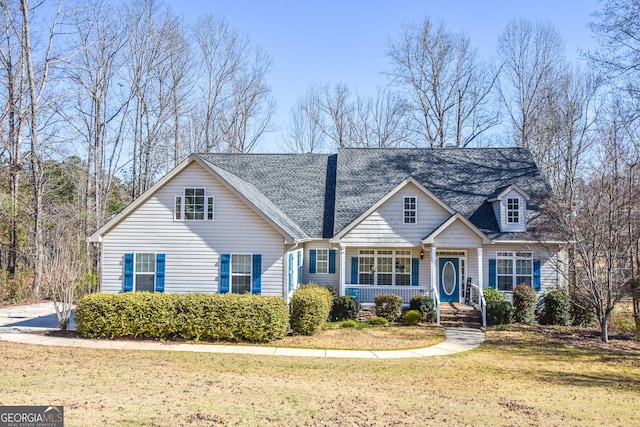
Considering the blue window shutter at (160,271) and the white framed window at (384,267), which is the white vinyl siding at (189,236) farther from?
the white framed window at (384,267)

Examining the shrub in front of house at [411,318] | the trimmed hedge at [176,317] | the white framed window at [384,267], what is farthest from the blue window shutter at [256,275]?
the shrub in front of house at [411,318]

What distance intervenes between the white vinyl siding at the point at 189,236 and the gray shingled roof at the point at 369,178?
15.3ft

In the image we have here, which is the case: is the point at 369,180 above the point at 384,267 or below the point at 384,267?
above

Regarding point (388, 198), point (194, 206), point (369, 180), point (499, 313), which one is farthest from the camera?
point (369, 180)

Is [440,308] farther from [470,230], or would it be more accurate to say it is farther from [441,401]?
[441,401]

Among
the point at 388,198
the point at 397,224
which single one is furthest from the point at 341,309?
the point at 388,198

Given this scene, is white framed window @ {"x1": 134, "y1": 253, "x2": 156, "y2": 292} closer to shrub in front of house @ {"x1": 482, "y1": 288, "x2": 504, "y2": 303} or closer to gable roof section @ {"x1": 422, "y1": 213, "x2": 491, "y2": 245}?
gable roof section @ {"x1": 422, "y1": 213, "x2": 491, "y2": 245}

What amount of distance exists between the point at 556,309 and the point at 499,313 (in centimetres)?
253

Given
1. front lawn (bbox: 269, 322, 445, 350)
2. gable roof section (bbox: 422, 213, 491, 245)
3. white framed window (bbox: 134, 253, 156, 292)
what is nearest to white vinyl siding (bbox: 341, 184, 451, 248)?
gable roof section (bbox: 422, 213, 491, 245)

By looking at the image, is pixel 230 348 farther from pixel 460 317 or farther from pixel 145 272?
pixel 460 317

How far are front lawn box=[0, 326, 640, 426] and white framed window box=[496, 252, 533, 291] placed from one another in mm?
6111

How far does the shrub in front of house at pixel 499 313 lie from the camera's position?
17844mm

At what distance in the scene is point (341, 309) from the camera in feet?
60.4

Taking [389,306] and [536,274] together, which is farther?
[536,274]
